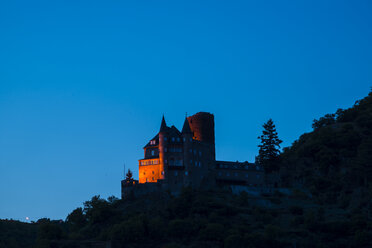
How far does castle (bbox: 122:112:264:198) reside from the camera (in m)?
84.9

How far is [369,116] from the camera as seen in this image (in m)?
110

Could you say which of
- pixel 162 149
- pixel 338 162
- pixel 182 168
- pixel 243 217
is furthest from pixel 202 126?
pixel 338 162

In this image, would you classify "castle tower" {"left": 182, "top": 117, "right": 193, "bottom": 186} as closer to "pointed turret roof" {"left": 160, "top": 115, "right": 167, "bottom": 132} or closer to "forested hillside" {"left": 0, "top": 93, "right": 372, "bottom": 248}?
"pointed turret roof" {"left": 160, "top": 115, "right": 167, "bottom": 132}

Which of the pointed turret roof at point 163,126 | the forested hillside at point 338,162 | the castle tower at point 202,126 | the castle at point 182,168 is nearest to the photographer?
the castle at point 182,168

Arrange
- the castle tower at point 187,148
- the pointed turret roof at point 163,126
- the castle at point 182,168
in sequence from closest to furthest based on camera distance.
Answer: the castle at point 182,168 < the castle tower at point 187,148 < the pointed turret roof at point 163,126

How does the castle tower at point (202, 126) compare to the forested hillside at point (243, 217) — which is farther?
the castle tower at point (202, 126)

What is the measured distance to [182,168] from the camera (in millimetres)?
85750

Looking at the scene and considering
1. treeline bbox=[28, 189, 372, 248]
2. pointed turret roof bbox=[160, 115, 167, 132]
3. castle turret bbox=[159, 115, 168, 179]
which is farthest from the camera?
pointed turret roof bbox=[160, 115, 167, 132]

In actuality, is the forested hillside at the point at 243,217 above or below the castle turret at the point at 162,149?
below

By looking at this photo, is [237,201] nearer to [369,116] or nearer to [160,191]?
[160,191]

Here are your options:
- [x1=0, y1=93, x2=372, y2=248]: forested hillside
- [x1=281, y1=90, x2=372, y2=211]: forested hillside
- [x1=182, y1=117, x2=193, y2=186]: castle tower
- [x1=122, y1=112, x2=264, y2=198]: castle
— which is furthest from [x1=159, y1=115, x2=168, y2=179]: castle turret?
[x1=281, y1=90, x2=372, y2=211]: forested hillside

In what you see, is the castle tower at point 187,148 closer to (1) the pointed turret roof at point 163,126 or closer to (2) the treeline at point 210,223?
(1) the pointed turret roof at point 163,126

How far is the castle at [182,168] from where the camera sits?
84.9 metres

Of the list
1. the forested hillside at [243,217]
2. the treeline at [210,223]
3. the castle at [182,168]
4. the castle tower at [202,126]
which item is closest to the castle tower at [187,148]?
the castle at [182,168]
